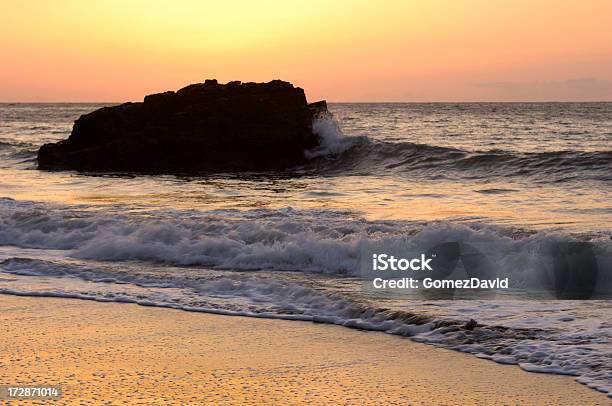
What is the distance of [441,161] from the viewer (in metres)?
26.5

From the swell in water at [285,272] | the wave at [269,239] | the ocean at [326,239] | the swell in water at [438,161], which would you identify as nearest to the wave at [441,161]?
the swell in water at [438,161]

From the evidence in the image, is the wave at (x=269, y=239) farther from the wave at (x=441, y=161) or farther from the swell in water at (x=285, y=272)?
the wave at (x=441, y=161)

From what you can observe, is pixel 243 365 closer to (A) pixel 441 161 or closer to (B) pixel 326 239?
(B) pixel 326 239

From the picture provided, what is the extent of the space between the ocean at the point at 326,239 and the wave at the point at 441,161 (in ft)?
0.37

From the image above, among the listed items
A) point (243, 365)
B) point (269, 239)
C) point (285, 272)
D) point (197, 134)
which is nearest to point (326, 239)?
point (269, 239)

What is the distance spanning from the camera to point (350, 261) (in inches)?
457

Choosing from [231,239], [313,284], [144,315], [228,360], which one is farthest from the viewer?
[231,239]

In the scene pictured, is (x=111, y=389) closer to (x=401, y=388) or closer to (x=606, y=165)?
(x=401, y=388)

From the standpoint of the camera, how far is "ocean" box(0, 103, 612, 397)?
8.09 m

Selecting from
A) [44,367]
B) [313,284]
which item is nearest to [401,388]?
[44,367]

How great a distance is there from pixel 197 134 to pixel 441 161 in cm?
976

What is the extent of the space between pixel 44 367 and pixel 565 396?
393cm

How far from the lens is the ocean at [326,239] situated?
8.09 meters

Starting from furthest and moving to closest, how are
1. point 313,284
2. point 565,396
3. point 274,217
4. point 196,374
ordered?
point 274,217 < point 313,284 < point 196,374 < point 565,396
